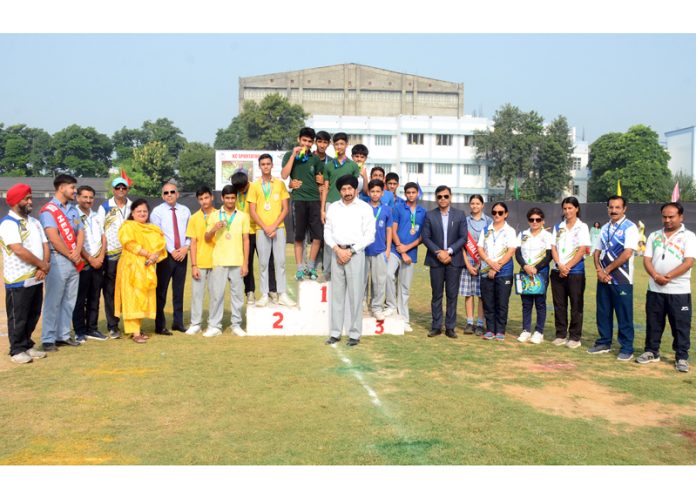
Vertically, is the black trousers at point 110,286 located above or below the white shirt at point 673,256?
below

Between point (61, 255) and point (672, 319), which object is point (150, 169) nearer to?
point (61, 255)

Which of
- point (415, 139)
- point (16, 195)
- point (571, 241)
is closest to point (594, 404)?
point (571, 241)

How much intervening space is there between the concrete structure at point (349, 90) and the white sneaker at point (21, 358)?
75.5 meters

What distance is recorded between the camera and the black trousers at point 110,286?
323 inches

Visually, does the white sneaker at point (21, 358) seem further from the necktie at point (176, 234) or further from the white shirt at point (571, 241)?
the white shirt at point (571, 241)

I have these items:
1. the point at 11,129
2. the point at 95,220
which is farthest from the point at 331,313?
the point at 11,129

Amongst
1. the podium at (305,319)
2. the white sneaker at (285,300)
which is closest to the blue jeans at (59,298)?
the podium at (305,319)

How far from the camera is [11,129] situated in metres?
87.6

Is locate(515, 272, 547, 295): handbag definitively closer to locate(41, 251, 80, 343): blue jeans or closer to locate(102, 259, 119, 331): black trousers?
locate(102, 259, 119, 331): black trousers

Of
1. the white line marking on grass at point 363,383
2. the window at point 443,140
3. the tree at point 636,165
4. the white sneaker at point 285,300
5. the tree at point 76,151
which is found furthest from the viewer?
the tree at point 76,151

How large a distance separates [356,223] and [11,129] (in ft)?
305

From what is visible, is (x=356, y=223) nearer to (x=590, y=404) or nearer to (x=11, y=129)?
(x=590, y=404)

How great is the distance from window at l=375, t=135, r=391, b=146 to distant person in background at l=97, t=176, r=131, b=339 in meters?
53.5

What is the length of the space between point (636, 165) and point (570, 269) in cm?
5569
